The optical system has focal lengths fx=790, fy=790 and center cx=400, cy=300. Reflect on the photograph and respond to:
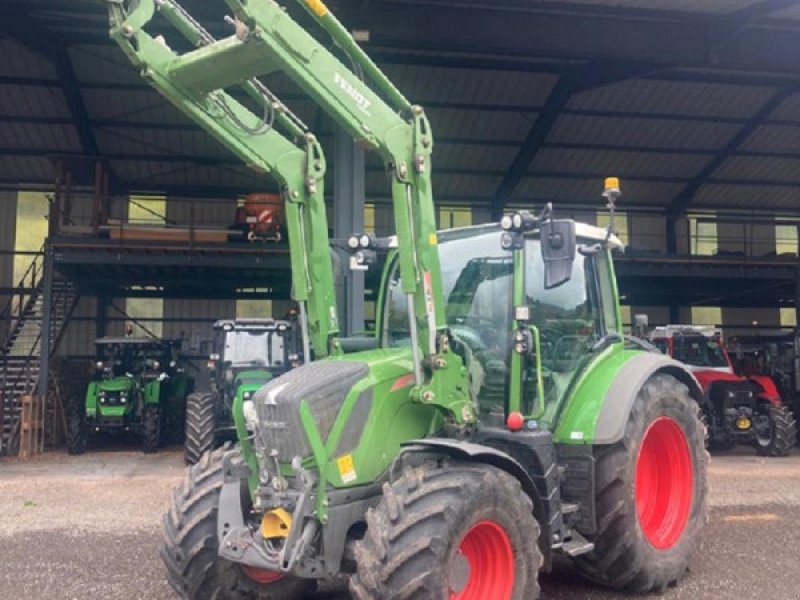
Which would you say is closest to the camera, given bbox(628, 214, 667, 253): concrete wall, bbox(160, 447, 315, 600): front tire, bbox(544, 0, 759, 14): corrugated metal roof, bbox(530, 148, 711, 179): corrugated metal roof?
bbox(160, 447, 315, 600): front tire

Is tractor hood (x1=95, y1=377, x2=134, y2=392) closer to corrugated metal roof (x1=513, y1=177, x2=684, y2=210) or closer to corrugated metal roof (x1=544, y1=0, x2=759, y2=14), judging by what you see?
corrugated metal roof (x1=544, y1=0, x2=759, y2=14)

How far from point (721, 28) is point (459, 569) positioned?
13.5 m

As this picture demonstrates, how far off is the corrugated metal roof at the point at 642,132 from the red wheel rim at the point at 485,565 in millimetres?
17505

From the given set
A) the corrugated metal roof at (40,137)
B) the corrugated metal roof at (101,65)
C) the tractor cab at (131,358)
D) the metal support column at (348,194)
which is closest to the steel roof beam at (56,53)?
the corrugated metal roof at (101,65)

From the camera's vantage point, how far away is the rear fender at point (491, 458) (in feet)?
14.3

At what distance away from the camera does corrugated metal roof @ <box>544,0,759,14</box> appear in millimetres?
13829

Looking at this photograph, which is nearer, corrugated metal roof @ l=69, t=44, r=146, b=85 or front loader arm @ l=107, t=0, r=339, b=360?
front loader arm @ l=107, t=0, r=339, b=360

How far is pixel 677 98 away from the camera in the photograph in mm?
19781

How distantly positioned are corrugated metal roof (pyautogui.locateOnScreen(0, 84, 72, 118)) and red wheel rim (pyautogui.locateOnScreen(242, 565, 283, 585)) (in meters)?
16.6

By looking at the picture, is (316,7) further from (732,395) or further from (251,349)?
(732,395)

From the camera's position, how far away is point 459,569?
434cm

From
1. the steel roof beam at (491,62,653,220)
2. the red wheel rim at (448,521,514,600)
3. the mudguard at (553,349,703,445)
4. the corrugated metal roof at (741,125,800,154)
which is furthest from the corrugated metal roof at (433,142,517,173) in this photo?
the red wheel rim at (448,521,514,600)

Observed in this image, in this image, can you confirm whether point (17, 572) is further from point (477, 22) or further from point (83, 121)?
point (83, 121)

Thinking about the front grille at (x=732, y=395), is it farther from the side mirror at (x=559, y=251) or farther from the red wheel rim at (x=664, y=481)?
the side mirror at (x=559, y=251)
